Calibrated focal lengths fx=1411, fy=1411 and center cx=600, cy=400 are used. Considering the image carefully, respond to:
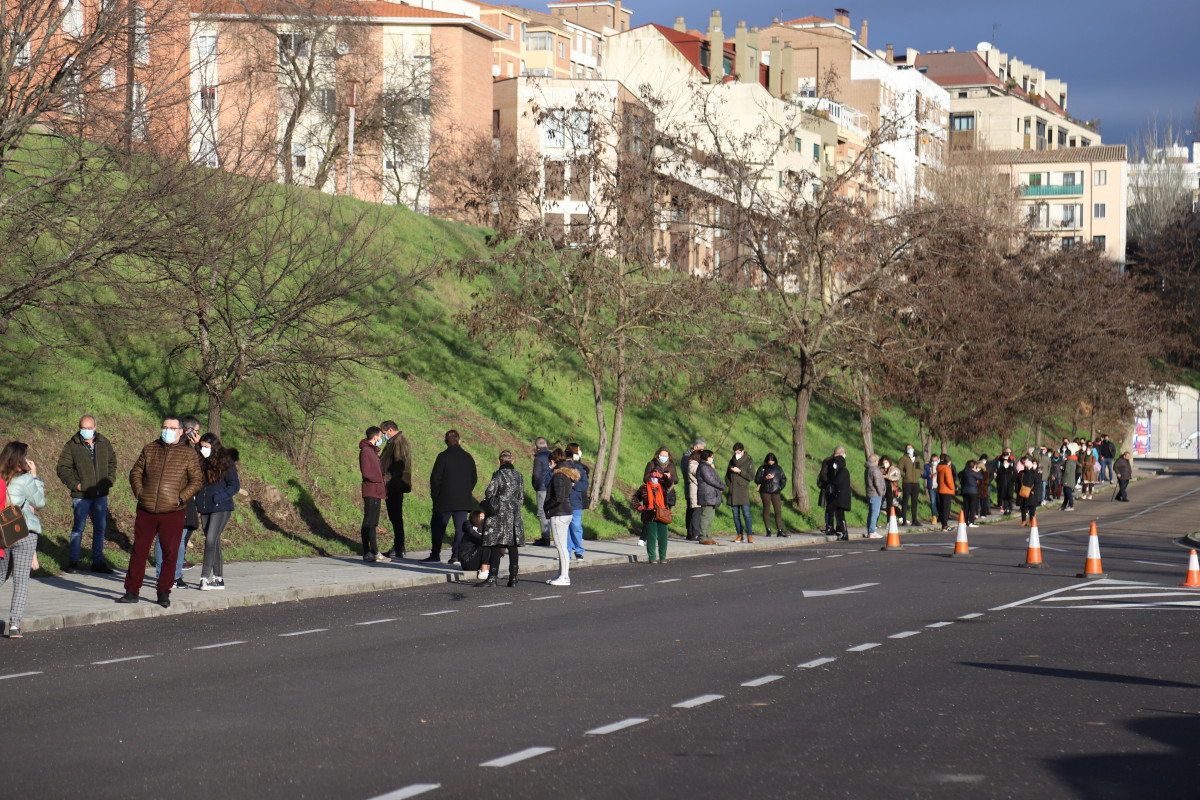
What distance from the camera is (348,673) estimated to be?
33.9 feet

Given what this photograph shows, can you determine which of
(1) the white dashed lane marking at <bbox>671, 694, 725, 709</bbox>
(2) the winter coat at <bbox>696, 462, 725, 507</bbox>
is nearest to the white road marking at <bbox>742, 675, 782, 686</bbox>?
(1) the white dashed lane marking at <bbox>671, 694, 725, 709</bbox>

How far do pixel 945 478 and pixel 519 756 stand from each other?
2824 cm

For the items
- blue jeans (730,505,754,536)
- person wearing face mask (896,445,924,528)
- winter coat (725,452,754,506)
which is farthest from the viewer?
person wearing face mask (896,445,924,528)

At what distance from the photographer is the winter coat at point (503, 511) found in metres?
17.6

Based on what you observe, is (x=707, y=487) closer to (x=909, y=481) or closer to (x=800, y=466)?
(x=800, y=466)

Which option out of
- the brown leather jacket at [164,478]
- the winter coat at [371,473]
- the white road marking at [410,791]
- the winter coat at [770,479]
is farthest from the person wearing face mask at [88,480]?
the winter coat at [770,479]

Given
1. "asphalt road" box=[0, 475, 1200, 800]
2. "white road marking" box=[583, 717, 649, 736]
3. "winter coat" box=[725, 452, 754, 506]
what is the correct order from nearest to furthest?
A: "asphalt road" box=[0, 475, 1200, 800] → "white road marking" box=[583, 717, 649, 736] → "winter coat" box=[725, 452, 754, 506]

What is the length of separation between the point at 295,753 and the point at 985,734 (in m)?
3.91

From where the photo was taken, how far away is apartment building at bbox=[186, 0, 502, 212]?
1922 inches

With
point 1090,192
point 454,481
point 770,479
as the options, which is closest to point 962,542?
point 770,479

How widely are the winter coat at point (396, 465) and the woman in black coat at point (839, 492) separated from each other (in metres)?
11.8

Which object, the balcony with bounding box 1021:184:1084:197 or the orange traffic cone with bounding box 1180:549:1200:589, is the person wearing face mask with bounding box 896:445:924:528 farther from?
the balcony with bounding box 1021:184:1084:197

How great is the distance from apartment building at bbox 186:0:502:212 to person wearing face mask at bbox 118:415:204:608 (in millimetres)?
15424

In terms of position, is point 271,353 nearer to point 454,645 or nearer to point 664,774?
point 454,645
